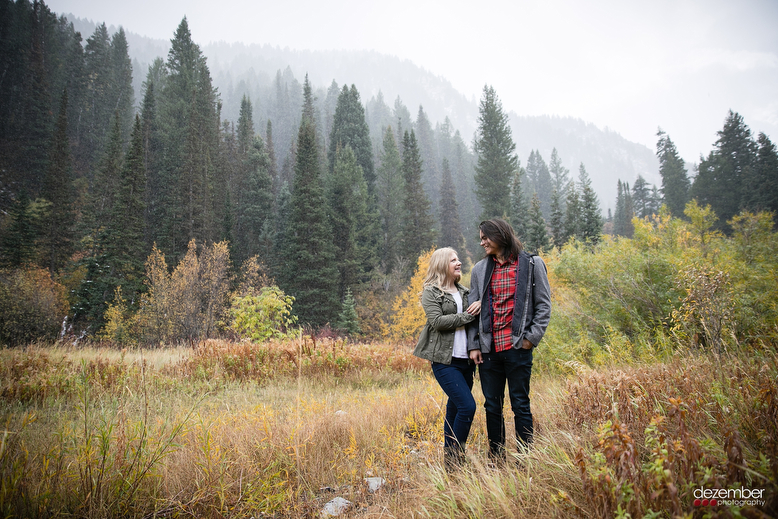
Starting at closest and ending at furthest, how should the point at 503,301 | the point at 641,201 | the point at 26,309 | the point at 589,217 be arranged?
the point at 503,301, the point at 26,309, the point at 589,217, the point at 641,201

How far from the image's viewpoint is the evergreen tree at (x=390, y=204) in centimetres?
3384

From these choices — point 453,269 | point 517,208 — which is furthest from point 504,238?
point 517,208

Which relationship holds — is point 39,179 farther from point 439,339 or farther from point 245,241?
point 439,339

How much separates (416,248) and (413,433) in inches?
1171

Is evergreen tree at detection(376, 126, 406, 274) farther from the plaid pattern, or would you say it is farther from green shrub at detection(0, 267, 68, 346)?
the plaid pattern

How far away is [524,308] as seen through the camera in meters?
2.48

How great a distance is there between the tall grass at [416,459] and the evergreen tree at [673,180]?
5112cm

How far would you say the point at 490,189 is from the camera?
37.0m

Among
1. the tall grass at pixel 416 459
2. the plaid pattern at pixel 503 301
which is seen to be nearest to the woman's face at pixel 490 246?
the plaid pattern at pixel 503 301

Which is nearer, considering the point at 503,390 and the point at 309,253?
the point at 503,390

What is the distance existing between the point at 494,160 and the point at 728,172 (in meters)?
24.9

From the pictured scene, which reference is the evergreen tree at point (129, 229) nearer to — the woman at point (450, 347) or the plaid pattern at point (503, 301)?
the woman at point (450, 347)

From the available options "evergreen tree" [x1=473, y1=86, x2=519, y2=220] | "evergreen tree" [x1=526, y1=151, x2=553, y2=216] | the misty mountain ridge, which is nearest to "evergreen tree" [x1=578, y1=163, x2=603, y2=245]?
"evergreen tree" [x1=473, y1=86, x2=519, y2=220]

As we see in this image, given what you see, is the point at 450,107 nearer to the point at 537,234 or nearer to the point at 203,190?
the point at 537,234
